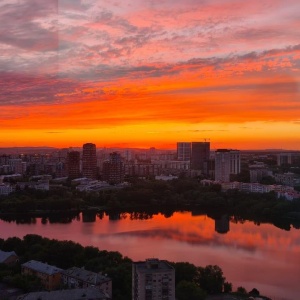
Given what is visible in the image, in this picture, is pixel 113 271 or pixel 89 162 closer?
pixel 113 271

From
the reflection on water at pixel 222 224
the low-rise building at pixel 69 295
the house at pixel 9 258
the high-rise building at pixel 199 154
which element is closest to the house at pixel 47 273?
the house at pixel 9 258

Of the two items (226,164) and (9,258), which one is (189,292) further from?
(226,164)

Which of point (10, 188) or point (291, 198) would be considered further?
point (10, 188)

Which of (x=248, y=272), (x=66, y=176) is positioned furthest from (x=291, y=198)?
(x=66, y=176)

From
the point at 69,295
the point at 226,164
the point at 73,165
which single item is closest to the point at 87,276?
the point at 69,295

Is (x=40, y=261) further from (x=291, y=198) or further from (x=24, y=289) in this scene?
(x=291, y=198)

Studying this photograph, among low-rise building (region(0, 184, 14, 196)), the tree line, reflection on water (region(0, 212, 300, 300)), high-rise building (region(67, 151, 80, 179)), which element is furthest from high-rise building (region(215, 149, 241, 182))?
the tree line
